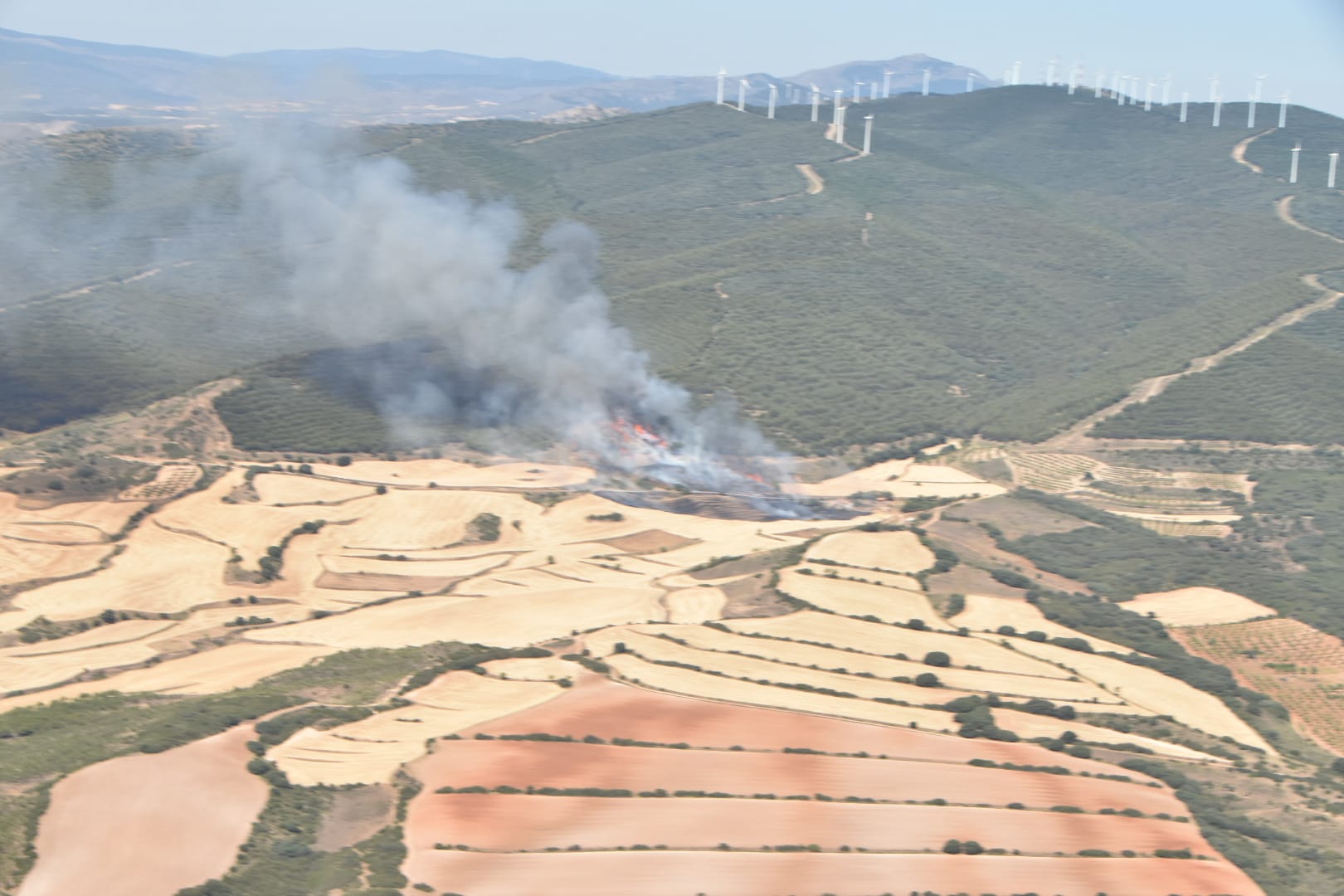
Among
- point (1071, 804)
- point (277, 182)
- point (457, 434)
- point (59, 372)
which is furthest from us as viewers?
point (277, 182)

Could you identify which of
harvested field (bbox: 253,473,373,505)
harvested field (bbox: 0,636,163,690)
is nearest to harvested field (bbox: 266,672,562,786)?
harvested field (bbox: 0,636,163,690)

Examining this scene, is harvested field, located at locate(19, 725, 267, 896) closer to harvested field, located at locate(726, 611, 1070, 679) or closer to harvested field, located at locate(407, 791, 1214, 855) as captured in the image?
harvested field, located at locate(407, 791, 1214, 855)

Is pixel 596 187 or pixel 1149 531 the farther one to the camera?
pixel 596 187

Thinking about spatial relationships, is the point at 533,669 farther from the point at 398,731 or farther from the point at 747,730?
the point at 747,730

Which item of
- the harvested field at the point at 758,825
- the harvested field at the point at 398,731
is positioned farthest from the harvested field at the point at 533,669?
the harvested field at the point at 758,825

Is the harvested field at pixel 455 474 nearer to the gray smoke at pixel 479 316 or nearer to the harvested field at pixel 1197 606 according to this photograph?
the gray smoke at pixel 479 316

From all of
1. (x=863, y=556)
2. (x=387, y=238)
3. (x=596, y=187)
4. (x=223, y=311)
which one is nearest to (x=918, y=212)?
(x=596, y=187)

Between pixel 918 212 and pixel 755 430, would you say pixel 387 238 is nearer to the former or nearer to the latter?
pixel 755 430
